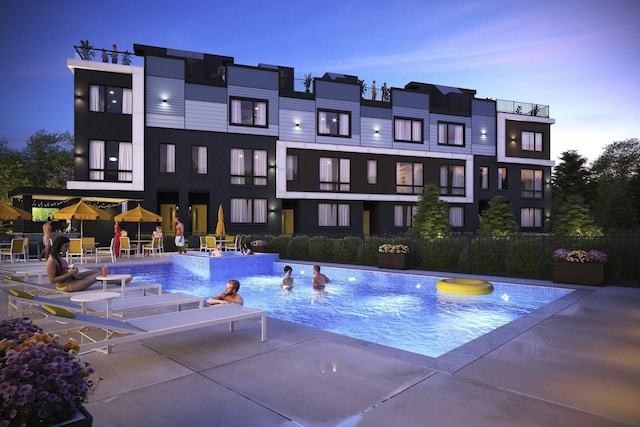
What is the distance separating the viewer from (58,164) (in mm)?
46750

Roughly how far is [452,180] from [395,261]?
18.0 meters

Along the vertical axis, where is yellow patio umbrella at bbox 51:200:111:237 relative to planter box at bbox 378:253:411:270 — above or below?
above

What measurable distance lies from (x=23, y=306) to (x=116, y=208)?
20.0 metres

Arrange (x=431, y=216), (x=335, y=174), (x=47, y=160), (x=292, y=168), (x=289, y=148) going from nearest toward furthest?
1. (x=431, y=216)
2. (x=289, y=148)
3. (x=292, y=168)
4. (x=335, y=174)
5. (x=47, y=160)

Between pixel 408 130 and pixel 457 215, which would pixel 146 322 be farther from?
pixel 457 215

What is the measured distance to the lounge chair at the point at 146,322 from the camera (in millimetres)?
3833

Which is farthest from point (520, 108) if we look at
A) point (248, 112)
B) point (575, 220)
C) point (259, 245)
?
point (259, 245)

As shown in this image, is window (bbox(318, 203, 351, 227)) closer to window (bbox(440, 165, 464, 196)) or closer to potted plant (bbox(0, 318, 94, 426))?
window (bbox(440, 165, 464, 196))

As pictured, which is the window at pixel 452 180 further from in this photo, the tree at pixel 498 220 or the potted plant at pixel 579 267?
the potted plant at pixel 579 267

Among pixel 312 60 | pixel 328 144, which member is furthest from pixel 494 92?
pixel 328 144

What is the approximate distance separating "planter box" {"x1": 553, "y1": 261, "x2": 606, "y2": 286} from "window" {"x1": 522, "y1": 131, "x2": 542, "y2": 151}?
963 inches

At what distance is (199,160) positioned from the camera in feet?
78.0

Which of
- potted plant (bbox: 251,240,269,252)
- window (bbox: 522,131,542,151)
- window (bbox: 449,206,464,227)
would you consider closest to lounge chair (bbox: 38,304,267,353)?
potted plant (bbox: 251,240,269,252)

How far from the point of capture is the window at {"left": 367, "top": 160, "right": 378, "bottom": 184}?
27469 millimetres
